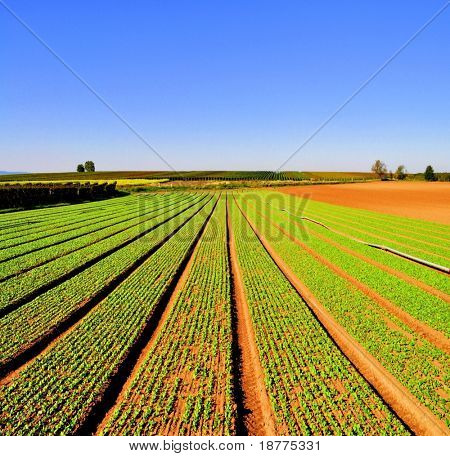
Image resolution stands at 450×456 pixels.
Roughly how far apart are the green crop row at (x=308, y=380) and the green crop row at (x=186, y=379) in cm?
71

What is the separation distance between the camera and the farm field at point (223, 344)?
3.95m

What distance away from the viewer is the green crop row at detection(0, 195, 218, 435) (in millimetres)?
3869

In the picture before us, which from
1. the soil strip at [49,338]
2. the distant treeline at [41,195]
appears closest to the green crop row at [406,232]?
the soil strip at [49,338]

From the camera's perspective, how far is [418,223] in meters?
20.7

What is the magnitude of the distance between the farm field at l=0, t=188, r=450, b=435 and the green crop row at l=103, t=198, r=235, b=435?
21mm

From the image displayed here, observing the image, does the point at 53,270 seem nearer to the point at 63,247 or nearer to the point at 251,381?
the point at 63,247

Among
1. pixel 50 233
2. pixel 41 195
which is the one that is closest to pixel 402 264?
pixel 50 233

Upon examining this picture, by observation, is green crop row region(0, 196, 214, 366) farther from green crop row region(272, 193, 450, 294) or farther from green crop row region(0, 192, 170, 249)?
green crop row region(272, 193, 450, 294)

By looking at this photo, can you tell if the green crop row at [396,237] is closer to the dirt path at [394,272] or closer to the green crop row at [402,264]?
the green crop row at [402,264]

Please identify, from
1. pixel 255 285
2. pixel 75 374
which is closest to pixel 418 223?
pixel 255 285

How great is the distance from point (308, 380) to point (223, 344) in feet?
5.67

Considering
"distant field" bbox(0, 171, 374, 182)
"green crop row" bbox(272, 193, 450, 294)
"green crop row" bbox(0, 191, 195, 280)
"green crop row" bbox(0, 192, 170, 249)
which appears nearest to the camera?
"green crop row" bbox(272, 193, 450, 294)

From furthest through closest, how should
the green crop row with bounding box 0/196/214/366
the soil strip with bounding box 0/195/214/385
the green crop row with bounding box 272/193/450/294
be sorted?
the green crop row with bounding box 272/193/450/294, the green crop row with bounding box 0/196/214/366, the soil strip with bounding box 0/195/214/385

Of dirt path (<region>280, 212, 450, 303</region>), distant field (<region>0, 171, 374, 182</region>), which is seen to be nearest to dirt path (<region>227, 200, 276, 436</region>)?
dirt path (<region>280, 212, 450, 303</region>)
